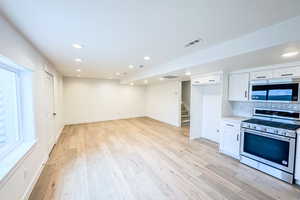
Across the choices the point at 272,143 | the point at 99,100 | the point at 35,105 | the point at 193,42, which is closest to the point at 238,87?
the point at 272,143

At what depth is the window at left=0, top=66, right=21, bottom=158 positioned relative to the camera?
76.9 inches

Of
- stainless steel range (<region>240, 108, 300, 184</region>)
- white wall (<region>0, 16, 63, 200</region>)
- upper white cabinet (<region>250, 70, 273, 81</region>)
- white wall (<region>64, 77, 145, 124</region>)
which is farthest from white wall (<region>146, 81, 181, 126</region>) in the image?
white wall (<region>0, 16, 63, 200</region>)

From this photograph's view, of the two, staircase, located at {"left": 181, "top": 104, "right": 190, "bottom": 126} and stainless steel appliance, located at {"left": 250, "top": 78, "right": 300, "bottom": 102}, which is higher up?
stainless steel appliance, located at {"left": 250, "top": 78, "right": 300, "bottom": 102}

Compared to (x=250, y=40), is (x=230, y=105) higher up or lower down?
lower down

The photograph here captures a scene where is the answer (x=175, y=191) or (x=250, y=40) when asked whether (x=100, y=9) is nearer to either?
(x=250, y=40)

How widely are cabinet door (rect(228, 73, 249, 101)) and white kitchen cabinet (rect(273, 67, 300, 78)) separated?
21.1 inches

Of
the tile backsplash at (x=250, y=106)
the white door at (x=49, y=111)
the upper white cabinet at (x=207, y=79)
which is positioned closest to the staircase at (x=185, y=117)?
the upper white cabinet at (x=207, y=79)

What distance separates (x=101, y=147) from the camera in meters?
3.82

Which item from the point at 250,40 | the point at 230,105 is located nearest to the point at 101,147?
the point at 230,105

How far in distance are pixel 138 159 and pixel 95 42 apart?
269cm

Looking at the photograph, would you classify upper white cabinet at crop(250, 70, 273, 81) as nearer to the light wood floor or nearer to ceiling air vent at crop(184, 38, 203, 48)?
ceiling air vent at crop(184, 38, 203, 48)

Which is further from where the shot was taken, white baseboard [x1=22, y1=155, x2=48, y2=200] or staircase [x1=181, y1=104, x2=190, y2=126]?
staircase [x1=181, y1=104, x2=190, y2=126]

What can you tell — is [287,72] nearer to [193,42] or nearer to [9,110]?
[193,42]

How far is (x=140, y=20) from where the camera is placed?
1651mm
